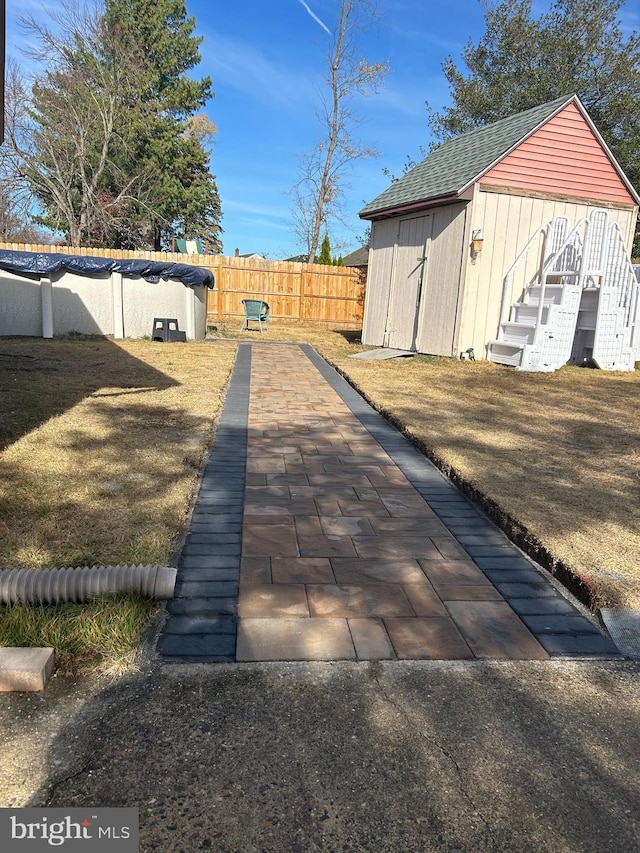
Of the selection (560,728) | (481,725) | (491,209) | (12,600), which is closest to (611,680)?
(560,728)

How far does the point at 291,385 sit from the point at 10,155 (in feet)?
77.1

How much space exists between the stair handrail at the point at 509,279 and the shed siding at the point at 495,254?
8cm

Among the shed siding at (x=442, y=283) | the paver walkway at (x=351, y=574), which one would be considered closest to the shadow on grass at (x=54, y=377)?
the paver walkway at (x=351, y=574)

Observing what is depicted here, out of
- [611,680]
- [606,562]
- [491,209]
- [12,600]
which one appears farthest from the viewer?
[491,209]

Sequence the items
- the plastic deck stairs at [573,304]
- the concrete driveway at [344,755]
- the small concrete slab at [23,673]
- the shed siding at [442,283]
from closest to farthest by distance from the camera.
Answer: the concrete driveway at [344,755] → the small concrete slab at [23,673] → the plastic deck stairs at [573,304] → the shed siding at [442,283]

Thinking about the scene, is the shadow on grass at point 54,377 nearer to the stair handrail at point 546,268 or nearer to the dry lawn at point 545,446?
the dry lawn at point 545,446

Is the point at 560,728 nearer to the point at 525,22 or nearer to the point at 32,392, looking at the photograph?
the point at 32,392

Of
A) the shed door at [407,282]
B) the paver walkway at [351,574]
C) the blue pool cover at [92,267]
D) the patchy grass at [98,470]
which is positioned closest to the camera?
the paver walkway at [351,574]

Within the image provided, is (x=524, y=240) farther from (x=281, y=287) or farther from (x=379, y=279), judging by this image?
(x=281, y=287)

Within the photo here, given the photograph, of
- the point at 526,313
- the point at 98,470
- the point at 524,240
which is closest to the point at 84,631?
the point at 98,470

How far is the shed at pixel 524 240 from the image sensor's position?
11.2 meters

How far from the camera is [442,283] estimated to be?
39.7 feet

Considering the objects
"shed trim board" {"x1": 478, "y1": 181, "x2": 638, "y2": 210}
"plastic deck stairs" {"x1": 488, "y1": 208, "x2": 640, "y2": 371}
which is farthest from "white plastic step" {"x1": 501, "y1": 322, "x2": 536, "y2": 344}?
"shed trim board" {"x1": 478, "y1": 181, "x2": 638, "y2": 210}

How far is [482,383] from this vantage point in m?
9.48
